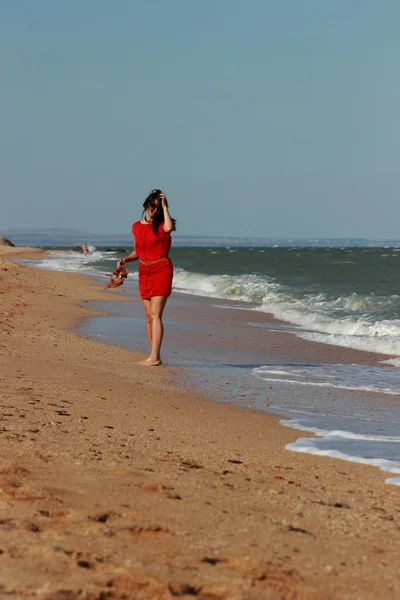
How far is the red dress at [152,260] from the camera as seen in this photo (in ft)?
28.7

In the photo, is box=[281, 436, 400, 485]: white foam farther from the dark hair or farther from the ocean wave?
the ocean wave

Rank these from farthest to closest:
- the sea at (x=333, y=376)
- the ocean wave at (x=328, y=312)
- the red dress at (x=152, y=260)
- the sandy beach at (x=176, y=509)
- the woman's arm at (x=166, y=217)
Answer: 1. the ocean wave at (x=328, y=312)
2. the red dress at (x=152, y=260)
3. the woman's arm at (x=166, y=217)
4. the sea at (x=333, y=376)
5. the sandy beach at (x=176, y=509)

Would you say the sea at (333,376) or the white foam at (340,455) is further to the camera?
the sea at (333,376)

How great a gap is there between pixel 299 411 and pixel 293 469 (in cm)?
209

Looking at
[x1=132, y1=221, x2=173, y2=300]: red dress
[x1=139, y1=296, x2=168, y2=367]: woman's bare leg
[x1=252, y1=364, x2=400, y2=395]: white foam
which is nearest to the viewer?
[x1=252, y1=364, x2=400, y2=395]: white foam

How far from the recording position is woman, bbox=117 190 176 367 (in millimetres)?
8646

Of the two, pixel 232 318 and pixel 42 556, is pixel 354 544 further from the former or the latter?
pixel 232 318

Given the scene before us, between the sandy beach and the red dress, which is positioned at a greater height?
the red dress

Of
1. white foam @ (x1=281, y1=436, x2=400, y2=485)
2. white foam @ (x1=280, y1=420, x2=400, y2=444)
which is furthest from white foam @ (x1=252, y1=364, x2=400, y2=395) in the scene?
white foam @ (x1=281, y1=436, x2=400, y2=485)

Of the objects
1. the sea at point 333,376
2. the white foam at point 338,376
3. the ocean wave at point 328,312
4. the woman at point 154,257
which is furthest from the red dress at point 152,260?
the ocean wave at point 328,312

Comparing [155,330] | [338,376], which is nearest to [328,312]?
[338,376]

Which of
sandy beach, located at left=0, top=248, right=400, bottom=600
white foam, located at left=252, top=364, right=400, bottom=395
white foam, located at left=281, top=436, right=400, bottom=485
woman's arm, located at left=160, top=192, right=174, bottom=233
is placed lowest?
white foam, located at left=252, top=364, right=400, bottom=395

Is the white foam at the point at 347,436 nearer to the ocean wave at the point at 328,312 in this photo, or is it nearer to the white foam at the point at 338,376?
the white foam at the point at 338,376

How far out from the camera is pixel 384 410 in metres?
6.86
